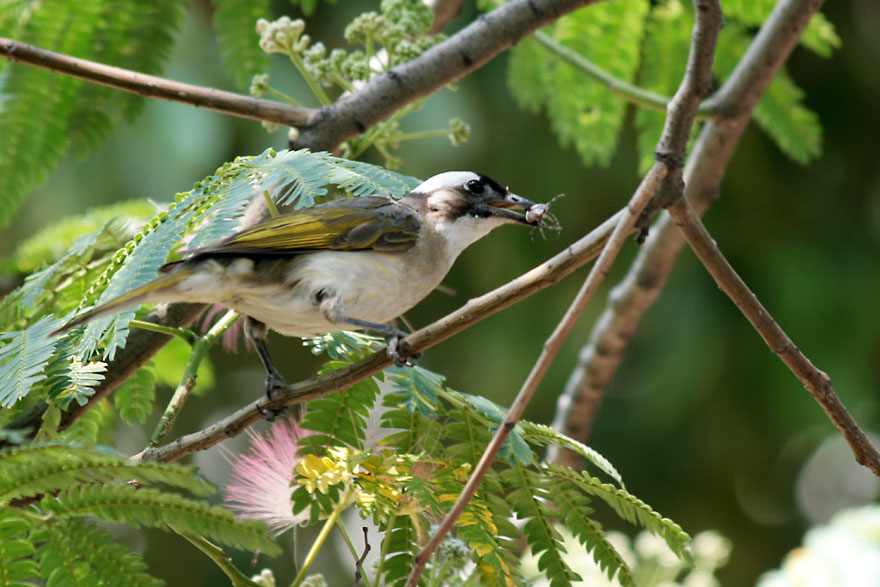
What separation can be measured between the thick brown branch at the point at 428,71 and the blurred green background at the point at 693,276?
3.27 meters

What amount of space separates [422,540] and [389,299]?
854mm

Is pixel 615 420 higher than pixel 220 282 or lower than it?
lower

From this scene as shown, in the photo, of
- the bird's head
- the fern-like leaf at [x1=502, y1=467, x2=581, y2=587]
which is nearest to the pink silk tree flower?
the fern-like leaf at [x1=502, y1=467, x2=581, y2=587]

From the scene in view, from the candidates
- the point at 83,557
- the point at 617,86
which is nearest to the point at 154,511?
the point at 83,557

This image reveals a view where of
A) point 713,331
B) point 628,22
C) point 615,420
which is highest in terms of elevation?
point 628,22

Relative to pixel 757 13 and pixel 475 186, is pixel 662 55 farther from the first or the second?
pixel 475 186

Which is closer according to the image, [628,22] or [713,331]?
[628,22]

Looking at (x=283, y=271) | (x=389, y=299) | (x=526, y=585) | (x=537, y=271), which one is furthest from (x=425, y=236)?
(x=526, y=585)

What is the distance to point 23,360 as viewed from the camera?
206cm

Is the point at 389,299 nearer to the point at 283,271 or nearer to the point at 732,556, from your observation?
the point at 283,271

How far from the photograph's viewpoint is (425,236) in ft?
10.2

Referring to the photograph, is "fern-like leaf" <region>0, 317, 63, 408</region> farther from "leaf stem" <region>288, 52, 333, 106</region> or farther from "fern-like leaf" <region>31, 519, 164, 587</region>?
Result: "leaf stem" <region>288, 52, 333, 106</region>

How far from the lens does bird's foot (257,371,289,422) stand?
8.05 feet

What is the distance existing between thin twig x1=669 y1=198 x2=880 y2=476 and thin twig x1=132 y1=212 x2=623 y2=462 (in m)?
0.19
